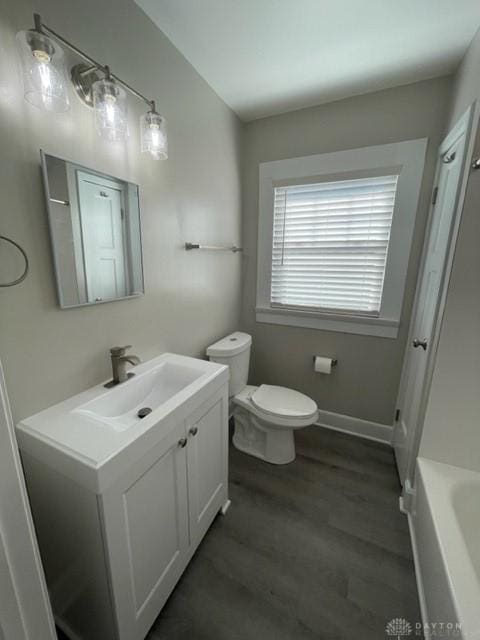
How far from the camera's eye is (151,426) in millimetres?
898

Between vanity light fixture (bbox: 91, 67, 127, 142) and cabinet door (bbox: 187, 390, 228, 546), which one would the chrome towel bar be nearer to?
vanity light fixture (bbox: 91, 67, 127, 142)

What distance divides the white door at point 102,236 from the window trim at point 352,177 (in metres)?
1.31

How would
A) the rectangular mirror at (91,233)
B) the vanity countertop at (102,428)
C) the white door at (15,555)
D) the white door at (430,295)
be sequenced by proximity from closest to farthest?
the white door at (15,555), the vanity countertop at (102,428), the rectangular mirror at (91,233), the white door at (430,295)

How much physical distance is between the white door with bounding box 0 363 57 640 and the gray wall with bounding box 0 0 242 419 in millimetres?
378

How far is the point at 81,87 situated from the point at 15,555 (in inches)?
57.3

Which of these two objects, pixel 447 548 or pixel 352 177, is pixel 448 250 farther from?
pixel 447 548

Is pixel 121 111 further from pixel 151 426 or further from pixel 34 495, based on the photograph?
pixel 34 495

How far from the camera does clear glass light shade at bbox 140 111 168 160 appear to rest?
119 centimetres

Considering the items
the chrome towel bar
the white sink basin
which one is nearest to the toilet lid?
the white sink basin

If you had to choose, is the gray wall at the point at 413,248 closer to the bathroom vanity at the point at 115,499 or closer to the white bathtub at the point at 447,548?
the white bathtub at the point at 447,548

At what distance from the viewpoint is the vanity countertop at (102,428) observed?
758 mm

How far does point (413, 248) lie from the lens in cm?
183

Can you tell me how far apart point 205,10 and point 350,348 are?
6.95 feet

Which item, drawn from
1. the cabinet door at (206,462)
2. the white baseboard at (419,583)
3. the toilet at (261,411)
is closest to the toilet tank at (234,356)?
the toilet at (261,411)
